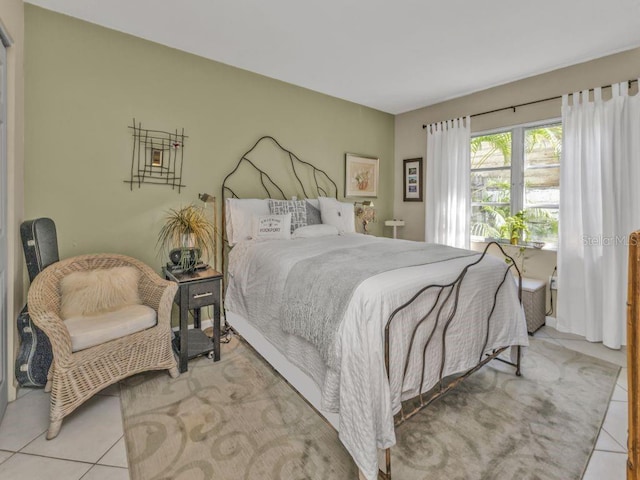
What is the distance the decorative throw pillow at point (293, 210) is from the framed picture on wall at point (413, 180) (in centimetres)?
206

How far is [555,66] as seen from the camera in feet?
10.1

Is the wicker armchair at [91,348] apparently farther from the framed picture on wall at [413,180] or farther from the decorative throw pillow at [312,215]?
the framed picture on wall at [413,180]

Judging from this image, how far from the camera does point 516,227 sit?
3471 mm

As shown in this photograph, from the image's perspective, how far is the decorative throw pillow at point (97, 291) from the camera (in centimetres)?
200

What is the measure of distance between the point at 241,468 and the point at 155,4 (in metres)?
2.90

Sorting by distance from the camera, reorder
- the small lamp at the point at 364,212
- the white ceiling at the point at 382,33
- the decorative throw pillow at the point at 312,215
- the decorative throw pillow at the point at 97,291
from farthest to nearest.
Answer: the small lamp at the point at 364,212 → the decorative throw pillow at the point at 312,215 → the white ceiling at the point at 382,33 → the decorative throw pillow at the point at 97,291

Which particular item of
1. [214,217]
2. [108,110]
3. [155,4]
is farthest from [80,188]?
[155,4]

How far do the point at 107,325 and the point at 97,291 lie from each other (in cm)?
34

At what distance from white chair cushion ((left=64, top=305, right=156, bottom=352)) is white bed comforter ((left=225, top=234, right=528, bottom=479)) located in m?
0.72

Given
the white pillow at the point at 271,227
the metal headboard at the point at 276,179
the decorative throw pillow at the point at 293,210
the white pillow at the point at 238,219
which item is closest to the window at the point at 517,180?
the metal headboard at the point at 276,179

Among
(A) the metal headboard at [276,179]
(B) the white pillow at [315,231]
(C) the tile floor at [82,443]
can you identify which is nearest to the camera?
(C) the tile floor at [82,443]

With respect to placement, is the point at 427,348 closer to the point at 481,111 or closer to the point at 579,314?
the point at 579,314

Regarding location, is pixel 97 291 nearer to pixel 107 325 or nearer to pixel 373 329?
pixel 107 325

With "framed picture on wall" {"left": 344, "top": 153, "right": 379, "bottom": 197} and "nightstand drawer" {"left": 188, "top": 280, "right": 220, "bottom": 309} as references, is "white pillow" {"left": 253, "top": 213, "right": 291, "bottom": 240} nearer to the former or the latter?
"nightstand drawer" {"left": 188, "top": 280, "right": 220, "bottom": 309}
